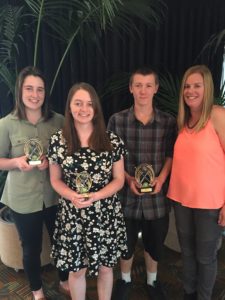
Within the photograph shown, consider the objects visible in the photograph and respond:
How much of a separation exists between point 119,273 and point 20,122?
4.57 ft

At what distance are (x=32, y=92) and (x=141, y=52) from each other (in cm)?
139

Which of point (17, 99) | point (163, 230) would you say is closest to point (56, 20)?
point (17, 99)

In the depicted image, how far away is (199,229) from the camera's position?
1.68 meters

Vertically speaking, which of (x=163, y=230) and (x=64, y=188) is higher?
(x=64, y=188)

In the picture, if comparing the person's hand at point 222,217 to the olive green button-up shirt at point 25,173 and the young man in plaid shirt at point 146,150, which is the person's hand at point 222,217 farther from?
the olive green button-up shirt at point 25,173

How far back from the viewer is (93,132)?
1.60 metres

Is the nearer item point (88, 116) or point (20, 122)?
point (88, 116)

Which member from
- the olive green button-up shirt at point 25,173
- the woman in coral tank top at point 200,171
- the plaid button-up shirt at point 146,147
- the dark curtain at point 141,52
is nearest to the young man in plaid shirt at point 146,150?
the plaid button-up shirt at point 146,147

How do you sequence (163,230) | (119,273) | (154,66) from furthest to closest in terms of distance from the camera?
(154,66), (119,273), (163,230)

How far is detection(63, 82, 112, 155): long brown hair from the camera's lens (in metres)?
1.56

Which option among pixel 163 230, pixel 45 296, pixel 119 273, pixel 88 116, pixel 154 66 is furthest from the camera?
pixel 154 66

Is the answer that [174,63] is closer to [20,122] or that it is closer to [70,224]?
[20,122]

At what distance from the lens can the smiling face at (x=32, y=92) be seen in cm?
168

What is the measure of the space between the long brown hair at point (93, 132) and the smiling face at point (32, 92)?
22 cm
